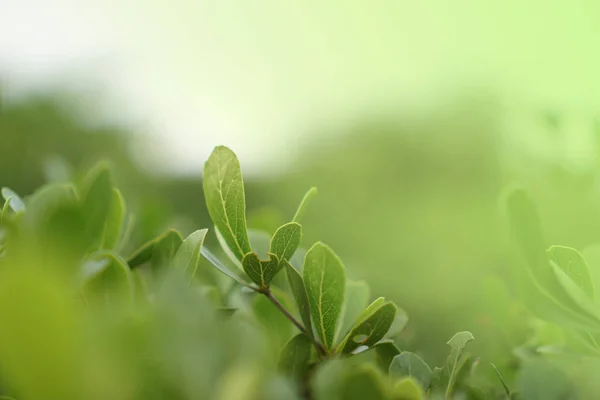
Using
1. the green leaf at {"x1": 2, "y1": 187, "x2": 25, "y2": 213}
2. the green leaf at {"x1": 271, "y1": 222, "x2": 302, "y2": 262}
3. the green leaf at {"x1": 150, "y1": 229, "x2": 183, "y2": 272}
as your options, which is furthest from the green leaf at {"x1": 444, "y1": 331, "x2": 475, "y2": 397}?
the green leaf at {"x1": 2, "y1": 187, "x2": 25, "y2": 213}

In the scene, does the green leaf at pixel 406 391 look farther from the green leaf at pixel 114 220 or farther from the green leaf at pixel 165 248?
the green leaf at pixel 114 220

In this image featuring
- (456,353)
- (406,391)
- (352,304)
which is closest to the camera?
(406,391)

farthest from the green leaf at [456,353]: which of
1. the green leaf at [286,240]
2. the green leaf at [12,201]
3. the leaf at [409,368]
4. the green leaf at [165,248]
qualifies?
the green leaf at [12,201]

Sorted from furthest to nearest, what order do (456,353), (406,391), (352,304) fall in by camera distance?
(352,304)
(456,353)
(406,391)

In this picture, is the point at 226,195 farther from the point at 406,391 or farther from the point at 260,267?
the point at 406,391

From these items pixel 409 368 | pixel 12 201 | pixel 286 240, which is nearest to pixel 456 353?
pixel 409 368

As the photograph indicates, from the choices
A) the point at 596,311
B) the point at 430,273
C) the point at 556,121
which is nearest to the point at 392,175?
the point at 430,273

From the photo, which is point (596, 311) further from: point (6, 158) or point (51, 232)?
point (6, 158)
